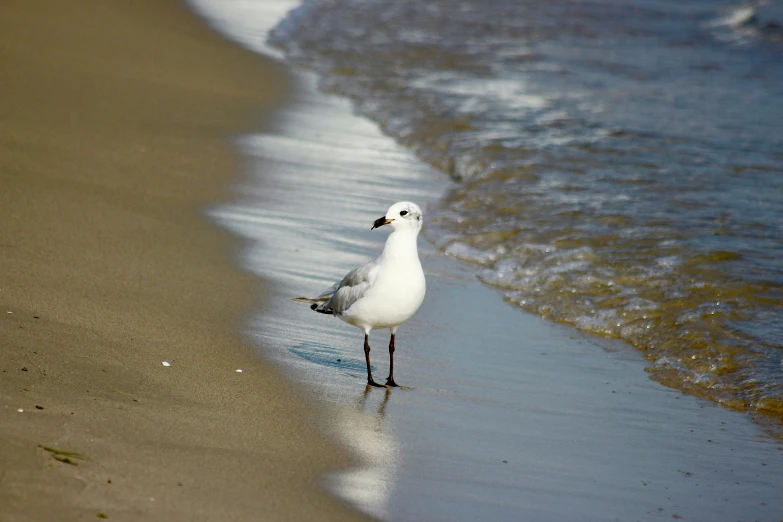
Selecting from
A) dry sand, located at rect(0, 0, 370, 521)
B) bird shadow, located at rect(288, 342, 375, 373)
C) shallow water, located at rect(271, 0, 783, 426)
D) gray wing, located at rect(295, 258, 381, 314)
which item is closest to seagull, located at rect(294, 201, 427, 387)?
gray wing, located at rect(295, 258, 381, 314)

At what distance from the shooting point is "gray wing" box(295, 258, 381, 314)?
15.5ft

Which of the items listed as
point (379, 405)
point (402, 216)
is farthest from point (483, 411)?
point (402, 216)

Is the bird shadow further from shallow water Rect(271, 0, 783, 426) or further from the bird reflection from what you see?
shallow water Rect(271, 0, 783, 426)

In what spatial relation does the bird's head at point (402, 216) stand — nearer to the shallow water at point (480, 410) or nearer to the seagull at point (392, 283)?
the seagull at point (392, 283)

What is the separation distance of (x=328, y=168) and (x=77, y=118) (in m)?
2.00

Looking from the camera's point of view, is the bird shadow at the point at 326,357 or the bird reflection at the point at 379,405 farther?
the bird shadow at the point at 326,357

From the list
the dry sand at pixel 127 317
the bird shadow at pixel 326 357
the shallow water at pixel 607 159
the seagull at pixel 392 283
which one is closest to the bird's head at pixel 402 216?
the seagull at pixel 392 283

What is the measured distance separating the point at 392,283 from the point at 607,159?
543cm

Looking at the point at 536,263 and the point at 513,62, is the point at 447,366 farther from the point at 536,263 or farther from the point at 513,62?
the point at 513,62

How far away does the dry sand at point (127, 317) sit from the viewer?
125 inches

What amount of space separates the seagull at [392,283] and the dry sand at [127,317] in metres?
0.54

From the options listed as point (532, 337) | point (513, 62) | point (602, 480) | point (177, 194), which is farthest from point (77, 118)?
point (513, 62)

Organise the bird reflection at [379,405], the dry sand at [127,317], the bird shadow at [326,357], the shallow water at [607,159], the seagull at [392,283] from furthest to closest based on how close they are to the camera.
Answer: the shallow water at [607,159]
the bird shadow at [326,357]
the seagull at [392,283]
the bird reflection at [379,405]
the dry sand at [127,317]

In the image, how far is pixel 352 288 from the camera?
4.79m
